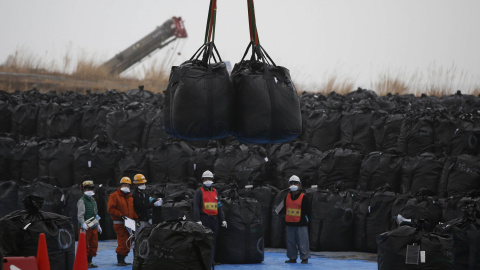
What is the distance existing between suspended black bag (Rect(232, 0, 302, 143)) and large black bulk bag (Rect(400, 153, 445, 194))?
6.97 metres

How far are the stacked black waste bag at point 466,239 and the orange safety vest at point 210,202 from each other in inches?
157

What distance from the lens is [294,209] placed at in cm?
1306

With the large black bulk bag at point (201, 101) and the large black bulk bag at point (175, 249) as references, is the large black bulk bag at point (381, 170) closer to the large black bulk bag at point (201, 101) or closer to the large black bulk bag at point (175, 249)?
the large black bulk bag at point (175, 249)

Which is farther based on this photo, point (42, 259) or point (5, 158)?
point (5, 158)

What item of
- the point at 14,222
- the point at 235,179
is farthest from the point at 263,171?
the point at 14,222

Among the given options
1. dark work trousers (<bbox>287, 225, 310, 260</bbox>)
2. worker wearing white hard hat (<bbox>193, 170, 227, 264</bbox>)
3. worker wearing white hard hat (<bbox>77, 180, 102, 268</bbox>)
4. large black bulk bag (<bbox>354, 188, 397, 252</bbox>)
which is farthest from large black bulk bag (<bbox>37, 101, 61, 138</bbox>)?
large black bulk bag (<bbox>354, 188, 397, 252</bbox>)

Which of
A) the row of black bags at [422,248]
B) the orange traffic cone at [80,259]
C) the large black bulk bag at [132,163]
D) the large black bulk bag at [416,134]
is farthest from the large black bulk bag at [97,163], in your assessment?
the row of black bags at [422,248]

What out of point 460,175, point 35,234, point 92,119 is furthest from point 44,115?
point 35,234

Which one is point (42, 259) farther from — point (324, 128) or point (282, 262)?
point (324, 128)

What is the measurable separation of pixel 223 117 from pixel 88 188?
595cm

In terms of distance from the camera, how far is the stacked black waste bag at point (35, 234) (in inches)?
334

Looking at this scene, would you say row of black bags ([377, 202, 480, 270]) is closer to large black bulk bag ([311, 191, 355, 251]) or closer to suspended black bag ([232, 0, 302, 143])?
suspended black bag ([232, 0, 302, 143])

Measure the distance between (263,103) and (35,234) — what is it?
3260mm

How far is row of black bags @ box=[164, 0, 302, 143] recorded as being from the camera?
22.7ft
